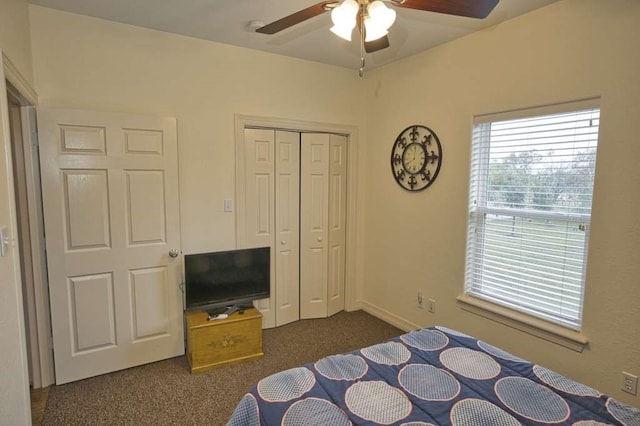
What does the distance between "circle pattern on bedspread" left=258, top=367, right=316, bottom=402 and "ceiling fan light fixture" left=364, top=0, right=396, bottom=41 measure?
1.60 meters

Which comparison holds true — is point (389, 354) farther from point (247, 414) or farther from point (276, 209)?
point (276, 209)

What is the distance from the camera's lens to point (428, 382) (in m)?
1.56

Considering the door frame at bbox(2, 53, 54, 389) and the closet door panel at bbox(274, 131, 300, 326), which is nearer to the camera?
the door frame at bbox(2, 53, 54, 389)

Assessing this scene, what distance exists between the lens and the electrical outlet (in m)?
2.01

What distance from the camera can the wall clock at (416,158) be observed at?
10.2 ft

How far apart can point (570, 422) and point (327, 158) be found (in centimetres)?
287

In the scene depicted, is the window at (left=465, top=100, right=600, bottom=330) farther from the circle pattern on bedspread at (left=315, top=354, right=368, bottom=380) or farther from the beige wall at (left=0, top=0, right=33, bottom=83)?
the beige wall at (left=0, top=0, right=33, bottom=83)

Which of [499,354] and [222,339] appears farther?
[222,339]

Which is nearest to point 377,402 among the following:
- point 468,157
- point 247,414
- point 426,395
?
point 426,395

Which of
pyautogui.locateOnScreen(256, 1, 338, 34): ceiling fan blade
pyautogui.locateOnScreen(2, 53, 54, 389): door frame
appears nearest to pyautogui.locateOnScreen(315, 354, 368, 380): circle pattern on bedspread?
pyautogui.locateOnScreen(256, 1, 338, 34): ceiling fan blade

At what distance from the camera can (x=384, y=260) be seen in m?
3.73

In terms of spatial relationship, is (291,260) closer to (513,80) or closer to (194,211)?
(194,211)

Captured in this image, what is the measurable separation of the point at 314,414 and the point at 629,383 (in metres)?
1.96

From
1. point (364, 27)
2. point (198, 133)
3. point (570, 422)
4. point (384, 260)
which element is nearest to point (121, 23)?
point (198, 133)
